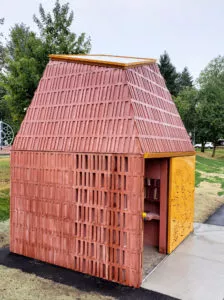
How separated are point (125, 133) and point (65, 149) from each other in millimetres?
1652

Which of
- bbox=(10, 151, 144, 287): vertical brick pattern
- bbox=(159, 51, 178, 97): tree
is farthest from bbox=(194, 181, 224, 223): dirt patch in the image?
bbox=(159, 51, 178, 97): tree

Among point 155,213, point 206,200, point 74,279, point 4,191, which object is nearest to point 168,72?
point 206,200

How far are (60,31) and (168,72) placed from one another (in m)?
30.4

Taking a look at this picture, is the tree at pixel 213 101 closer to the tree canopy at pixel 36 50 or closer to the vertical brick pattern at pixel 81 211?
the tree canopy at pixel 36 50

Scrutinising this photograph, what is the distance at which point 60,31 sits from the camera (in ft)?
48.4

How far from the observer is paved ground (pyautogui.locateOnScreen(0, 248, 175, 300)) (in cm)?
562

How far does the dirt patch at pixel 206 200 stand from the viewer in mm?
12266

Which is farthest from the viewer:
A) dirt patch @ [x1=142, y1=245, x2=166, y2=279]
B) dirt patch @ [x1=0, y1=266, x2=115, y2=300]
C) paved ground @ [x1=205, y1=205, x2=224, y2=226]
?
paved ground @ [x1=205, y1=205, x2=224, y2=226]

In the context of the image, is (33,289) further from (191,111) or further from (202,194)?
(191,111)

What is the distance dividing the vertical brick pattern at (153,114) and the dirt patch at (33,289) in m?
3.29

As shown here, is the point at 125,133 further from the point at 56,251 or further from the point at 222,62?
the point at 222,62

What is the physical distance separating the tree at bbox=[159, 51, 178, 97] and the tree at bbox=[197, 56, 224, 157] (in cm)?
426

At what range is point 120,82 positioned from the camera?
658cm

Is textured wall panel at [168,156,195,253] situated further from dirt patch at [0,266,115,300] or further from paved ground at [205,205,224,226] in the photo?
dirt patch at [0,266,115,300]
